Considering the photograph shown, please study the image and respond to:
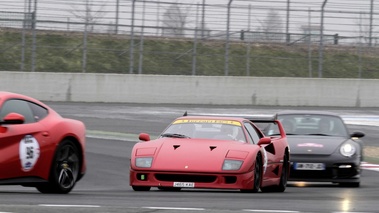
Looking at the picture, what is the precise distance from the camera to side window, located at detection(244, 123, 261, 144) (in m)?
13.6

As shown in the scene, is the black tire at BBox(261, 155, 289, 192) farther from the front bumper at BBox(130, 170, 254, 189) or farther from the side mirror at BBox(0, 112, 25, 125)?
the side mirror at BBox(0, 112, 25, 125)

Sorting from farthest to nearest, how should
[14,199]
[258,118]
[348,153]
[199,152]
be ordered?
[348,153] < [258,118] < [199,152] < [14,199]

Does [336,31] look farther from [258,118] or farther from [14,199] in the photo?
[14,199]

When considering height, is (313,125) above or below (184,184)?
above

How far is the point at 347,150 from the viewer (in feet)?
52.3

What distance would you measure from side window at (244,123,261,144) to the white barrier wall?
2117 cm

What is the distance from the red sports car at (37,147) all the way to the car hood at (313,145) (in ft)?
15.0

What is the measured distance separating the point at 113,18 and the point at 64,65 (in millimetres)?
2879

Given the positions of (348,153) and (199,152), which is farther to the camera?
(348,153)

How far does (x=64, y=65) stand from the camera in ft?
123

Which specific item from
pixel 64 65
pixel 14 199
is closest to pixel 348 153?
pixel 14 199

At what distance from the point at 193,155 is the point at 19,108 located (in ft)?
7.25

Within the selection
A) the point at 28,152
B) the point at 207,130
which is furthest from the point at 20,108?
the point at 207,130

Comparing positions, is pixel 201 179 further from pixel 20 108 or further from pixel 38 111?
pixel 20 108
